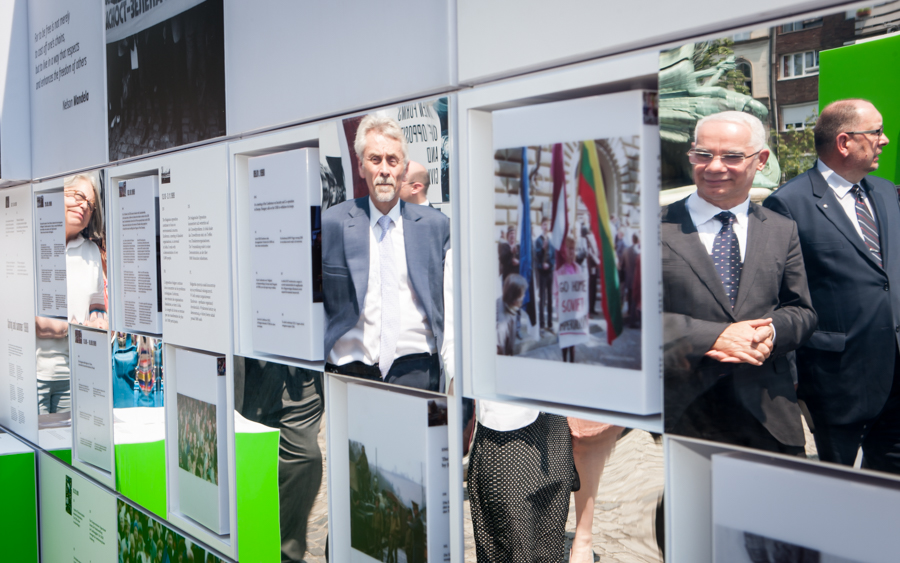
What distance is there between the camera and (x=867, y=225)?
0.91 m

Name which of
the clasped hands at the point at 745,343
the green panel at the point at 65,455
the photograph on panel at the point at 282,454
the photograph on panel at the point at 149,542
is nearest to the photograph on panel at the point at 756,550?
the clasped hands at the point at 745,343

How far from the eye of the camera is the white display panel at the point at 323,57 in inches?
58.2

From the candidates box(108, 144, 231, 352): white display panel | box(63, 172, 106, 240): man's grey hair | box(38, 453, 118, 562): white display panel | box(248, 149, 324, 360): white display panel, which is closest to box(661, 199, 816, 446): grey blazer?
box(248, 149, 324, 360): white display panel

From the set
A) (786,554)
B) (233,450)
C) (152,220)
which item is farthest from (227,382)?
(786,554)

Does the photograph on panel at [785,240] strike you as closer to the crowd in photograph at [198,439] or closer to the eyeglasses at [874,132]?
the eyeglasses at [874,132]

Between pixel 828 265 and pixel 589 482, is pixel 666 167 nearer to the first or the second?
pixel 828 265

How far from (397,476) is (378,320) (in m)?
0.34

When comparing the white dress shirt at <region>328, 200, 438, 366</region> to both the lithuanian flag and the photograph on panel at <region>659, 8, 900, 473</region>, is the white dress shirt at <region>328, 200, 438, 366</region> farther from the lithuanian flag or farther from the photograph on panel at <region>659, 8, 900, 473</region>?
the photograph on panel at <region>659, 8, 900, 473</region>

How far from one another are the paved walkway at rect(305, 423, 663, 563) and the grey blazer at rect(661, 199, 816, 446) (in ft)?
0.26

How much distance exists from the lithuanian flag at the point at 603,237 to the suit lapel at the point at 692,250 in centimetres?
11

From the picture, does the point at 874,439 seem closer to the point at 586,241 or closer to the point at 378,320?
the point at 586,241

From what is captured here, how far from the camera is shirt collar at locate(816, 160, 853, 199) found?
0.92m

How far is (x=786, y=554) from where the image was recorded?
101 cm

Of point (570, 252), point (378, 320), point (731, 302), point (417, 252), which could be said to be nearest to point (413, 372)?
point (378, 320)
